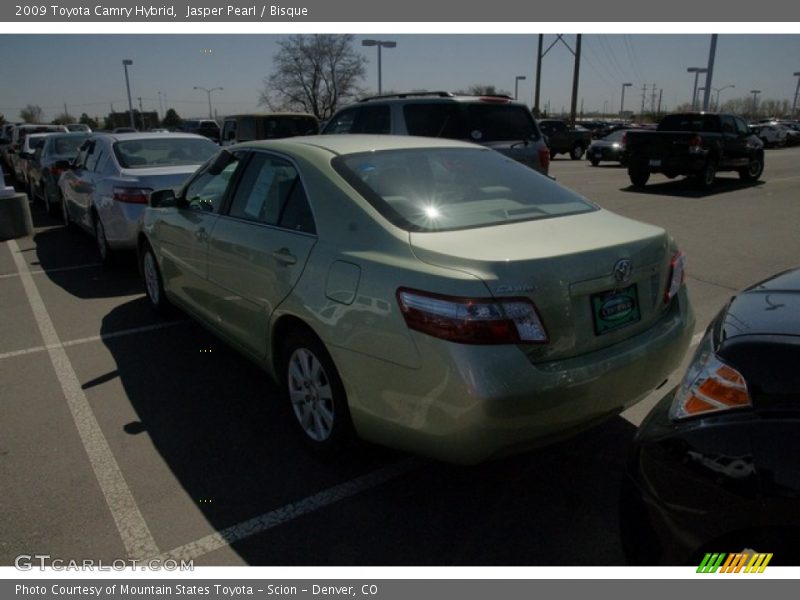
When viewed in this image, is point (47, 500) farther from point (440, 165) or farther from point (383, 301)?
point (440, 165)

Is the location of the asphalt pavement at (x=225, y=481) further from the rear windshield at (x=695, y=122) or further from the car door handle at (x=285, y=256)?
the rear windshield at (x=695, y=122)

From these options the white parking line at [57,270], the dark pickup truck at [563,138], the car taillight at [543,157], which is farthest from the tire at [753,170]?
the white parking line at [57,270]

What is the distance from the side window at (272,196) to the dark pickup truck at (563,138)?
2656 centimetres

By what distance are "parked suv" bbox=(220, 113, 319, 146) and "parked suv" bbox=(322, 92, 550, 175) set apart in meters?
8.56

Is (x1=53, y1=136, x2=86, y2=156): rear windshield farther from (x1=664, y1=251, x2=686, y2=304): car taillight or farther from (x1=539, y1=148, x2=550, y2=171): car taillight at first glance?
(x1=664, y1=251, x2=686, y2=304): car taillight

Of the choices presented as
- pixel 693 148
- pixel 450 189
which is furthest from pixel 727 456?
pixel 693 148

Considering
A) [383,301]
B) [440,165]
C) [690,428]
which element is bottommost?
[690,428]

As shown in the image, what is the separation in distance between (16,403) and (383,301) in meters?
2.93

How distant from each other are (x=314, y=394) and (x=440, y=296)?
3.64 feet

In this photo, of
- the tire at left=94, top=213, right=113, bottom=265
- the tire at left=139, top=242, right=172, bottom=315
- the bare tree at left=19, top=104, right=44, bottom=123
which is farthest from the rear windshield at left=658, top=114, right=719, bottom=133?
the bare tree at left=19, top=104, right=44, bottom=123

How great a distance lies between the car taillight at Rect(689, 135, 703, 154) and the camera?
14.9m

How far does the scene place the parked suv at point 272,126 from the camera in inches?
664

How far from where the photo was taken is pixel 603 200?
535 inches
